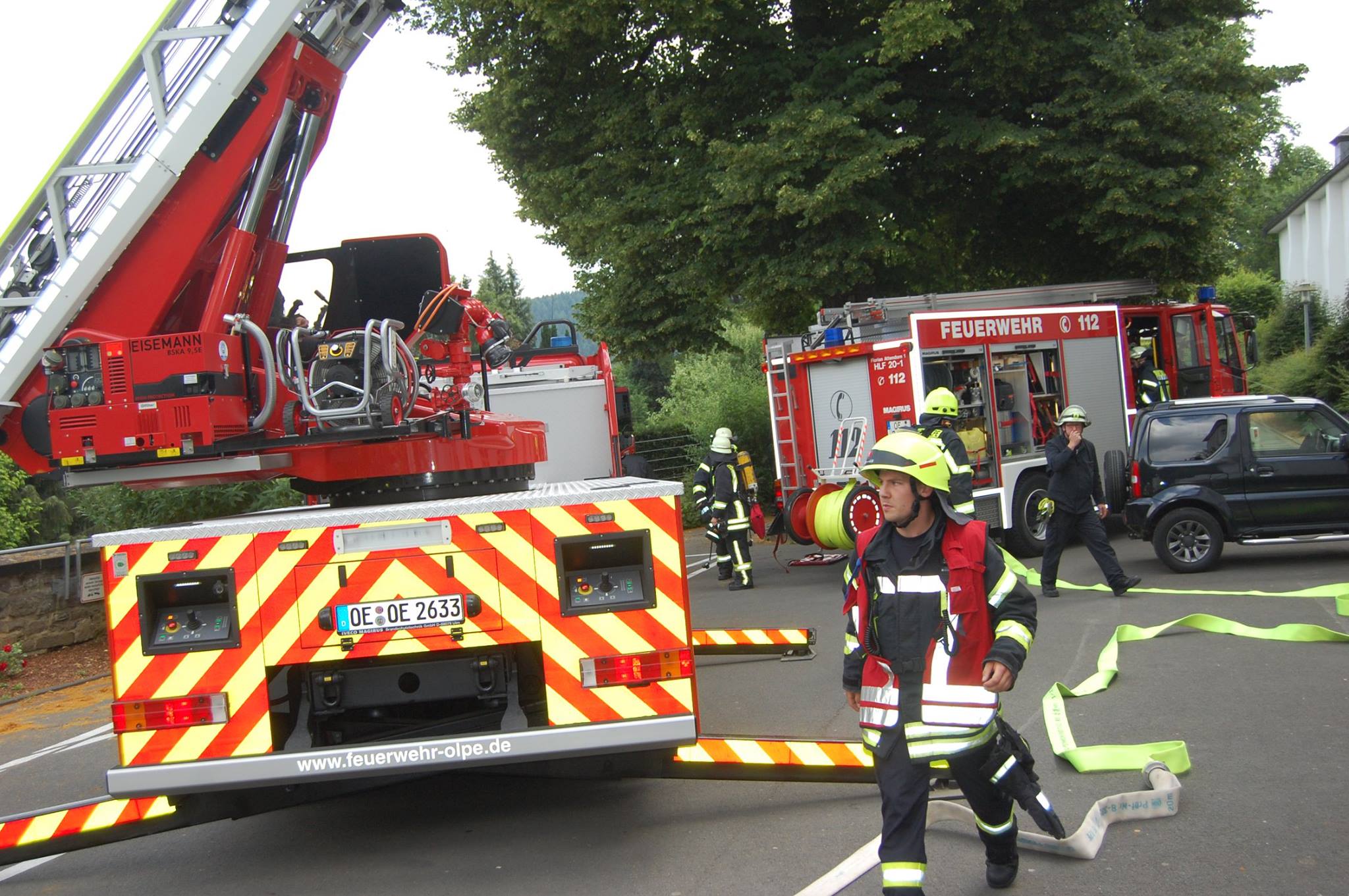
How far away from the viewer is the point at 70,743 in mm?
9016

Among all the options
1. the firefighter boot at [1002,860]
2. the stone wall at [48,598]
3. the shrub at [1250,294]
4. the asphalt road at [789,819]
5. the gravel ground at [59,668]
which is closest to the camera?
the firefighter boot at [1002,860]

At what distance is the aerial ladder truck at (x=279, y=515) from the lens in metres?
5.11

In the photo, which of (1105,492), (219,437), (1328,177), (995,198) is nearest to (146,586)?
(219,437)

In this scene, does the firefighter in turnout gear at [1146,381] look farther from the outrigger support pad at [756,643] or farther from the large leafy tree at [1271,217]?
the large leafy tree at [1271,217]

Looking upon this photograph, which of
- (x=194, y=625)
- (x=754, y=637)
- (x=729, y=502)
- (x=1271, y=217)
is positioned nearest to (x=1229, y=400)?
(x=729, y=502)

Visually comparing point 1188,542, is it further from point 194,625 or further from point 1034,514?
point 194,625

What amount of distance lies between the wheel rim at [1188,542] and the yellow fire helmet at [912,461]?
8.50m

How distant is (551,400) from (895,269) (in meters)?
7.58

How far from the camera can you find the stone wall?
12.3m

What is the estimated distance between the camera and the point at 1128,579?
10.9 meters

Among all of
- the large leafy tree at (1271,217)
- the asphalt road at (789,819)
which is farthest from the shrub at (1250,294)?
the asphalt road at (789,819)

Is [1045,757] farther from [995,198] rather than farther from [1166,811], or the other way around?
[995,198]

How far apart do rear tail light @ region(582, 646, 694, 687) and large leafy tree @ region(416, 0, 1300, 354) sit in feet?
37.6

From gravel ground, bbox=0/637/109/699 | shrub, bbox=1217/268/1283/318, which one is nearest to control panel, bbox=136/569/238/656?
gravel ground, bbox=0/637/109/699
